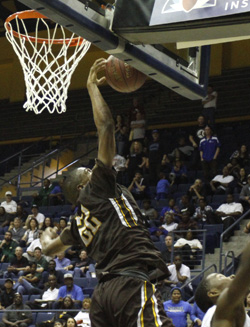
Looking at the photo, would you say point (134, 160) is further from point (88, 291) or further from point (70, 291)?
point (70, 291)

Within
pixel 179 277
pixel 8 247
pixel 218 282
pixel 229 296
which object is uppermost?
pixel 229 296

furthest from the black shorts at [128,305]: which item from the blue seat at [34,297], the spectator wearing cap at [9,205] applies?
the spectator wearing cap at [9,205]

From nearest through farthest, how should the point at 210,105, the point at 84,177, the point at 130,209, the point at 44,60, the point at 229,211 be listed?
the point at 130,209, the point at 84,177, the point at 44,60, the point at 229,211, the point at 210,105

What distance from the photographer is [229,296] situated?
2.64m

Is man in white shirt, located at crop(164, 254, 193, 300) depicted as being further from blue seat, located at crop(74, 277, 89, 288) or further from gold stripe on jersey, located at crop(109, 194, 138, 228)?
gold stripe on jersey, located at crop(109, 194, 138, 228)

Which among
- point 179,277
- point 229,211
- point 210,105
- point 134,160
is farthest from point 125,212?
point 134,160

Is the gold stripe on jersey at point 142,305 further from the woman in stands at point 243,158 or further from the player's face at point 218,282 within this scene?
the woman in stands at point 243,158

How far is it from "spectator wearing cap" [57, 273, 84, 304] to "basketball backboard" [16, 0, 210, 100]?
587cm

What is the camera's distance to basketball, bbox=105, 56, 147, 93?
17.0 ft

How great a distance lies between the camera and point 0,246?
13.7 metres

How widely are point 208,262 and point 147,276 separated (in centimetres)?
833

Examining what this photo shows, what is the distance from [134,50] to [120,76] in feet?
0.70

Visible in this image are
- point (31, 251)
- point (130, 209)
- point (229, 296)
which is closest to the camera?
point (229, 296)

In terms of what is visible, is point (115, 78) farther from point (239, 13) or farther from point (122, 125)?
point (122, 125)
